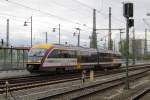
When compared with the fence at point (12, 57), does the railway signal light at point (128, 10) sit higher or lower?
higher

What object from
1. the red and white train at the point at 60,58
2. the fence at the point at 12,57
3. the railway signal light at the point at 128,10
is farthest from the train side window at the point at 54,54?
the railway signal light at the point at 128,10

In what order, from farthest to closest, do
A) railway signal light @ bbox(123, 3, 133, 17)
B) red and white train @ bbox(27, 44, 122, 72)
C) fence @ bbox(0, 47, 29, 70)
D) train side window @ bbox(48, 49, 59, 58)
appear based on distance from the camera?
fence @ bbox(0, 47, 29, 70) → train side window @ bbox(48, 49, 59, 58) → red and white train @ bbox(27, 44, 122, 72) → railway signal light @ bbox(123, 3, 133, 17)

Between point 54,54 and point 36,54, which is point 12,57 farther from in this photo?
point 54,54

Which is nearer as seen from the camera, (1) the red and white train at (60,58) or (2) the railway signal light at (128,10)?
(2) the railway signal light at (128,10)

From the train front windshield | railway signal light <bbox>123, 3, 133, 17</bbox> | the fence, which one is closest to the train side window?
the train front windshield

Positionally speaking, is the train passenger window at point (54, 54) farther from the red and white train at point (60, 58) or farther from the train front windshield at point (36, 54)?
the train front windshield at point (36, 54)

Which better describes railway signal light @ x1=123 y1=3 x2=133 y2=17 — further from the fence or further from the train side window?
the fence

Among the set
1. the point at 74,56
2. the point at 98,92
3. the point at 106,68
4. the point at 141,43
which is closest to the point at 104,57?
the point at 106,68

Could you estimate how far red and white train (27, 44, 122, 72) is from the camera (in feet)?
122

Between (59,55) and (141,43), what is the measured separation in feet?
399

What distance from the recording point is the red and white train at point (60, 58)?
3709cm

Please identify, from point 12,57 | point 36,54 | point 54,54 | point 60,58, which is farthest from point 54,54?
point 12,57

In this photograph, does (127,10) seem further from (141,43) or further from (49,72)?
(141,43)

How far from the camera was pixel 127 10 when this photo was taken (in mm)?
20672
